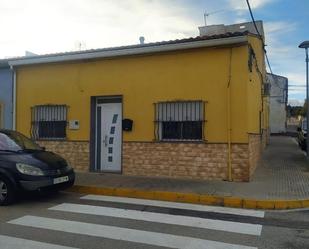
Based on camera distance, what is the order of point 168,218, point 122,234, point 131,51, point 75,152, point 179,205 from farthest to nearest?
point 75,152, point 131,51, point 179,205, point 168,218, point 122,234

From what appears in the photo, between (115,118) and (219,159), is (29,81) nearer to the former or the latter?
(115,118)

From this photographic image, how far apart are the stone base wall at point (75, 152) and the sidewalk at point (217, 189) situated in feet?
1.98

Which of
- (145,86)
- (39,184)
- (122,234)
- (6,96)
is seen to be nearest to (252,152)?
(145,86)

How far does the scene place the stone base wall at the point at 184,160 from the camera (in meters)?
10.8

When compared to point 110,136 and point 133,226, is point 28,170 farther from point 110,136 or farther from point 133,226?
point 110,136

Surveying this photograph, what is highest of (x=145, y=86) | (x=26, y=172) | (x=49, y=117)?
(x=145, y=86)

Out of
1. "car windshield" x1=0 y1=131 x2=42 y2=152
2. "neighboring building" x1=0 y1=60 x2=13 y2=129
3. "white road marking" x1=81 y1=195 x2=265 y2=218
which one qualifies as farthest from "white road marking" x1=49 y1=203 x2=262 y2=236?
"neighboring building" x1=0 y1=60 x2=13 y2=129

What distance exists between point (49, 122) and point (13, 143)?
13.3ft

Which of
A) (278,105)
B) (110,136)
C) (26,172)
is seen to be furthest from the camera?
(278,105)

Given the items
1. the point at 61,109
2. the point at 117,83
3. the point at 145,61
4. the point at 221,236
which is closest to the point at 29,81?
the point at 61,109

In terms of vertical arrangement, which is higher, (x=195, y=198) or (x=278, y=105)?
(x=278, y=105)

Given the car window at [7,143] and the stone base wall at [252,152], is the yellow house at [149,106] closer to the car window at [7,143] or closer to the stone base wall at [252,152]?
the stone base wall at [252,152]

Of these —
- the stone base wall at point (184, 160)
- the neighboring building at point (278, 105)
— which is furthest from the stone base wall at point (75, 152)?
the neighboring building at point (278, 105)

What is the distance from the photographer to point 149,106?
38.7ft
